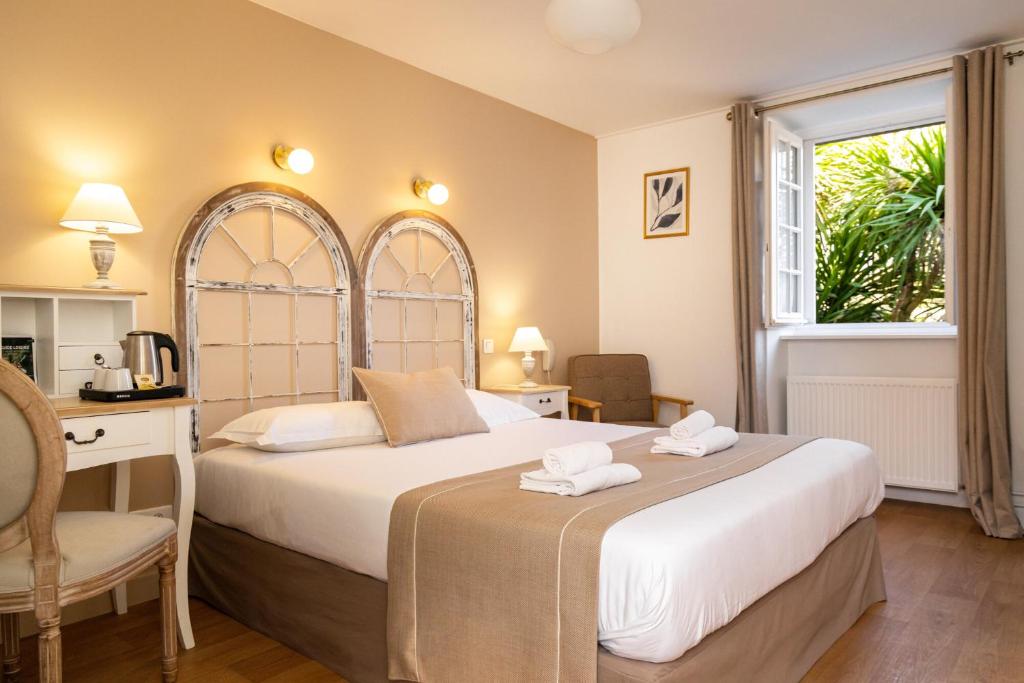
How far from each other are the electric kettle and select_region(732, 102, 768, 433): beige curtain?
341 centimetres

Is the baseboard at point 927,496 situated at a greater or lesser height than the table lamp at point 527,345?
lesser

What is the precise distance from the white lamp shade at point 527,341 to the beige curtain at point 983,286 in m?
2.33

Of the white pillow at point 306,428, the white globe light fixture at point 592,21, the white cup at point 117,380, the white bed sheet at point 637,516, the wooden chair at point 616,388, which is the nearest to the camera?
the white bed sheet at point 637,516

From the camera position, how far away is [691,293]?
502 centimetres

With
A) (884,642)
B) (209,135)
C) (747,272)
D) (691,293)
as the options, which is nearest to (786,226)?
(747,272)

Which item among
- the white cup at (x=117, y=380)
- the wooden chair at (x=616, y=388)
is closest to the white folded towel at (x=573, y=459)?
the white cup at (x=117, y=380)

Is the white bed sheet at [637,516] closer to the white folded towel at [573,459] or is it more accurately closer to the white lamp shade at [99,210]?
the white folded towel at [573,459]

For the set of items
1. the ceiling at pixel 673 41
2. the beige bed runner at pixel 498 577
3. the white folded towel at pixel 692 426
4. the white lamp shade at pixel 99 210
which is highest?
the ceiling at pixel 673 41

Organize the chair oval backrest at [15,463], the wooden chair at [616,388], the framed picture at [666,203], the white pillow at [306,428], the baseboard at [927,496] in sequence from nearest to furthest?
the chair oval backrest at [15,463], the white pillow at [306,428], the baseboard at [927,496], the wooden chair at [616,388], the framed picture at [666,203]

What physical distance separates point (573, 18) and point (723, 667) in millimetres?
2073

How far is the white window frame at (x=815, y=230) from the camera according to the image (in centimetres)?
404

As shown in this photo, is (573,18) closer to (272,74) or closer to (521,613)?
(272,74)

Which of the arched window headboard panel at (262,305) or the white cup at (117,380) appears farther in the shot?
the arched window headboard panel at (262,305)

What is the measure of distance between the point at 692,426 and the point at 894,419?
2.25 metres
